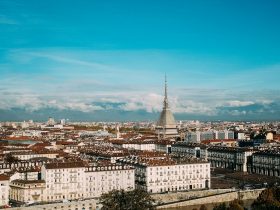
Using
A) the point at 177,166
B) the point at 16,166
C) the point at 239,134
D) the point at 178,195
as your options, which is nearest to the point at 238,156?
the point at 177,166

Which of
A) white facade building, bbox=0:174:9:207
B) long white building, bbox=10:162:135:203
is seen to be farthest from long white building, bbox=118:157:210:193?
white facade building, bbox=0:174:9:207

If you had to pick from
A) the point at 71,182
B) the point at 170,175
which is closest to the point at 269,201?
the point at 170,175

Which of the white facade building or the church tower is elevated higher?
the church tower

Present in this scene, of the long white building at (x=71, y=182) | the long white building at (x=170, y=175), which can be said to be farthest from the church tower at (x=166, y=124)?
the long white building at (x=71, y=182)

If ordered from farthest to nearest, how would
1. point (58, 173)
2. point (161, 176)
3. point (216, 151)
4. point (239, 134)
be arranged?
point (239, 134) < point (216, 151) < point (161, 176) < point (58, 173)

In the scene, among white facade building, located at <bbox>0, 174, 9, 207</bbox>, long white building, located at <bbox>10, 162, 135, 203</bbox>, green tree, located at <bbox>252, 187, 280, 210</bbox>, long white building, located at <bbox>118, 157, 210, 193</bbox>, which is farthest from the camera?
long white building, located at <bbox>118, 157, 210, 193</bbox>

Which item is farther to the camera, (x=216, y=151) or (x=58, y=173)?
(x=216, y=151)

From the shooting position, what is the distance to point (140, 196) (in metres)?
Result: 37.2

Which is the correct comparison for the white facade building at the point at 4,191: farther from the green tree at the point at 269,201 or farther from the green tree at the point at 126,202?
the green tree at the point at 269,201

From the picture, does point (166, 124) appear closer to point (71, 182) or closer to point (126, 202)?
point (71, 182)

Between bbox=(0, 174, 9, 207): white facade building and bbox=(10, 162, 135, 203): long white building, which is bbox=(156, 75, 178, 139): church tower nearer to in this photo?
bbox=(10, 162, 135, 203): long white building

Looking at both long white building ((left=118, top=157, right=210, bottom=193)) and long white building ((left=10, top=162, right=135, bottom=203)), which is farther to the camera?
long white building ((left=118, top=157, right=210, bottom=193))

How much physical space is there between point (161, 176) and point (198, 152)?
3063 centimetres

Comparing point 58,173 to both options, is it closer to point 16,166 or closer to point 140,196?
point 16,166
